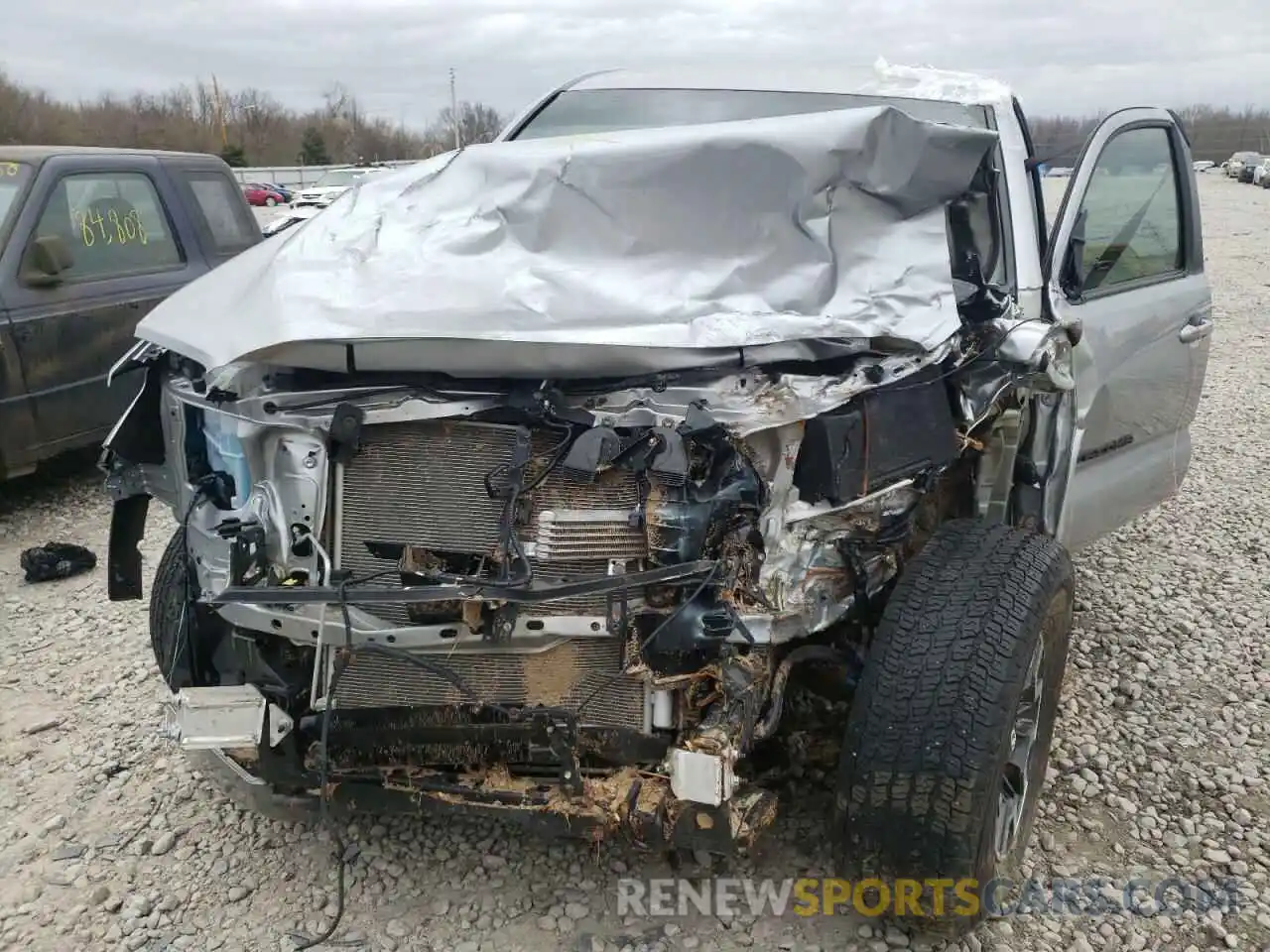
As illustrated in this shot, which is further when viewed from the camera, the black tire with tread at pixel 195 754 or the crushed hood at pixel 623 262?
the black tire with tread at pixel 195 754

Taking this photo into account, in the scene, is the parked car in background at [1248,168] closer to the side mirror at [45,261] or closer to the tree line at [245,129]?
the tree line at [245,129]

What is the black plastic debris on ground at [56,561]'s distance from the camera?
478cm

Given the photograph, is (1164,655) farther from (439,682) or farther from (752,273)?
(439,682)

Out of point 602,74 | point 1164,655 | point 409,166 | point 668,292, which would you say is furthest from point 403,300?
point 1164,655

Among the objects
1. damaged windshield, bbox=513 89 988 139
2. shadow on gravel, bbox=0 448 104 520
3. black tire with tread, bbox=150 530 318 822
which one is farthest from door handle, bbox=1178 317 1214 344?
shadow on gravel, bbox=0 448 104 520

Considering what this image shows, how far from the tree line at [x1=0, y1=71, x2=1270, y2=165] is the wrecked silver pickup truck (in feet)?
102

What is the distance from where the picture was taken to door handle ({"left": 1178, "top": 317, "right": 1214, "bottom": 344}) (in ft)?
13.1

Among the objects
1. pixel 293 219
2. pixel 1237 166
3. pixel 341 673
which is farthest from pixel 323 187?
pixel 1237 166

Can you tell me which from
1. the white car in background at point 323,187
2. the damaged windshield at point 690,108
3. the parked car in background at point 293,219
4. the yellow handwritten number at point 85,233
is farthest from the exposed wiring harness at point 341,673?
the white car in background at point 323,187

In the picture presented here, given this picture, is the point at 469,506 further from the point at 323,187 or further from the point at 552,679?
the point at 323,187

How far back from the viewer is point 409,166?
3307mm

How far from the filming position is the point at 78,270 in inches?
223

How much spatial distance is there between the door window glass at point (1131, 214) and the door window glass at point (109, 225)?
16.2 feet

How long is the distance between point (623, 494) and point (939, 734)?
0.84m
